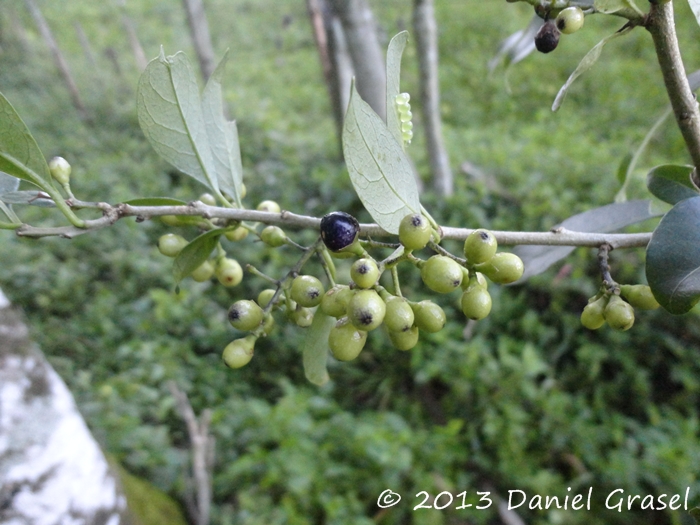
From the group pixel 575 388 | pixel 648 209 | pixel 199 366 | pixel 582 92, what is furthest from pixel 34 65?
pixel 648 209

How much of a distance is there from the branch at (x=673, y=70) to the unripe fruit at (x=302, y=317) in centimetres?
57

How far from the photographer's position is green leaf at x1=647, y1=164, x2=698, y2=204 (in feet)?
2.44

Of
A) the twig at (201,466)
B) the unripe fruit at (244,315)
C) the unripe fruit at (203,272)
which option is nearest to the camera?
the unripe fruit at (244,315)

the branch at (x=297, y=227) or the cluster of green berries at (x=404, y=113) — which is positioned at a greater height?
the cluster of green berries at (x=404, y=113)

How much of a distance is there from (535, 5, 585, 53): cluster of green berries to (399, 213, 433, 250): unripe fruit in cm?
29

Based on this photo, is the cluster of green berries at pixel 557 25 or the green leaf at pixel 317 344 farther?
the green leaf at pixel 317 344

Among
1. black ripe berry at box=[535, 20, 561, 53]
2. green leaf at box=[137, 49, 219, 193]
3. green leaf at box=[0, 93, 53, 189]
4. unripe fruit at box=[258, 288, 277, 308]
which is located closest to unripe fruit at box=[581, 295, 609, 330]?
black ripe berry at box=[535, 20, 561, 53]

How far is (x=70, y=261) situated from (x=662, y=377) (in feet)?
13.8

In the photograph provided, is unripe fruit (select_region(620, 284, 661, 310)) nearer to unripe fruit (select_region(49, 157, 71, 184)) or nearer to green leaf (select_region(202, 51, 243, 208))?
green leaf (select_region(202, 51, 243, 208))

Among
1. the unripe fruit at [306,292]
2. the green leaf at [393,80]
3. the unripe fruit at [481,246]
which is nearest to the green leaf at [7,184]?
the unripe fruit at [306,292]

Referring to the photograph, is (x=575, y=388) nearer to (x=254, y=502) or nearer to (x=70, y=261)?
(x=254, y=502)

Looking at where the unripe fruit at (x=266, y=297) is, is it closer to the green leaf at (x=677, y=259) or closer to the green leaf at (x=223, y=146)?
the green leaf at (x=223, y=146)

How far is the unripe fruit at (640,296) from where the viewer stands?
69cm

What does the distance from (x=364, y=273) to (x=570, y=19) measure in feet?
1.30
